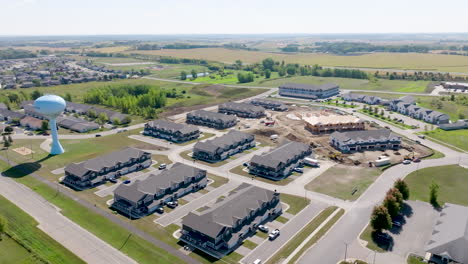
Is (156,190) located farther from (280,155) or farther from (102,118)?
(102,118)

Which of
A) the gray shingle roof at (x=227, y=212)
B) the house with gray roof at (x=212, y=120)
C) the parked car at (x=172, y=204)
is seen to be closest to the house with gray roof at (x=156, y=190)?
the parked car at (x=172, y=204)

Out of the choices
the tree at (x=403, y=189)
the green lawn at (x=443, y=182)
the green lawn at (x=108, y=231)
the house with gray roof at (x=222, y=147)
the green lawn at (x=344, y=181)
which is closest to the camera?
the green lawn at (x=108, y=231)

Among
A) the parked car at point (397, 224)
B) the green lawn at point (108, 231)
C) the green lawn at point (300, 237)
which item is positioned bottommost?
the green lawn at point (108, 231)

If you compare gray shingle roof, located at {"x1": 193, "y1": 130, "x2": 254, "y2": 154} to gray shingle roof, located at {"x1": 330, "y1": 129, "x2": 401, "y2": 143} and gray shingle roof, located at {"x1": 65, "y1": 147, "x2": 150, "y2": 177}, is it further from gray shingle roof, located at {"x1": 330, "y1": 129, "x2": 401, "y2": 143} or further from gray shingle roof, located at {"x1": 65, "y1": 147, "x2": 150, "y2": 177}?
gray shingle roof, located at {"x1": 330, "y1": 129, "x2": 401, "y2": 143}

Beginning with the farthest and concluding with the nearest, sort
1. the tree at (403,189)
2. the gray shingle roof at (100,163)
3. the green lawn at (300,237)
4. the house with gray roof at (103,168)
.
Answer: the gray shingle roof at (100,163) → the house with gray roof at (103,168) → the tree at (403,189) → the green lawn at (300,237)

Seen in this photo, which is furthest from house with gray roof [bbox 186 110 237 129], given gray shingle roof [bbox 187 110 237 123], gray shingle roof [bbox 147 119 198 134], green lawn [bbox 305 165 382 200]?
green lawn [bbox 305 165 382 200]

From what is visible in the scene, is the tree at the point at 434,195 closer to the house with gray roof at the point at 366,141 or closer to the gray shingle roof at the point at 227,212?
the gray shingle roof at the point at 227,212
